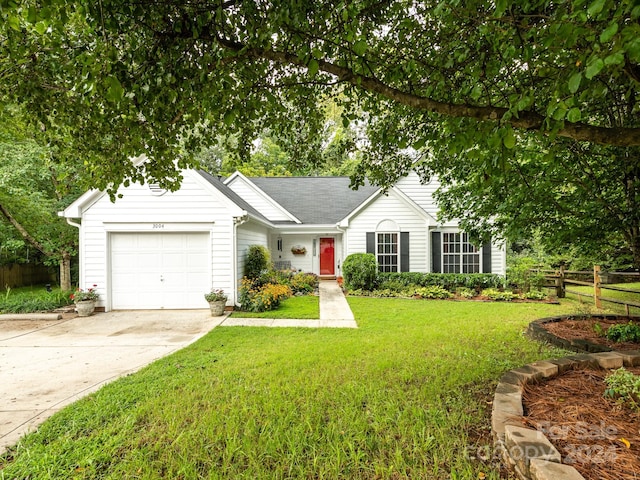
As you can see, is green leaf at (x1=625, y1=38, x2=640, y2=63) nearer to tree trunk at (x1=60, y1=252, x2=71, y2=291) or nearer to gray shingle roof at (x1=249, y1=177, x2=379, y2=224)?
gray shingle roof at (x1=249, y1=177, x2=379, y2=224)

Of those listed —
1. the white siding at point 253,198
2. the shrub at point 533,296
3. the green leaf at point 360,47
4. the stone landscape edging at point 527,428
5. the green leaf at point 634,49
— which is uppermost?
the white siding at point 253,198

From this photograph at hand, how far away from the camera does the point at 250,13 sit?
9.86ft

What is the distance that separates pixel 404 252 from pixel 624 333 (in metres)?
8.07

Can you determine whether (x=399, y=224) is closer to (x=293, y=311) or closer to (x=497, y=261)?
(x=497, y=261)

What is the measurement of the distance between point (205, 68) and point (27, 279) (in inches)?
756

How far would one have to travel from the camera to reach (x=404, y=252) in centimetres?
1318

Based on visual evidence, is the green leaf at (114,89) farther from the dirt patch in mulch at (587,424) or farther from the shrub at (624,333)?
the shrub at (624,333)

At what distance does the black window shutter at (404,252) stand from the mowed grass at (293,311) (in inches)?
170

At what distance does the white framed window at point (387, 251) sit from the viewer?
13.3m

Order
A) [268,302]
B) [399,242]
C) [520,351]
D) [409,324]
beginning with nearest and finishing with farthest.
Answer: [520,351] → [409,324] → [268,302] → [399,242]

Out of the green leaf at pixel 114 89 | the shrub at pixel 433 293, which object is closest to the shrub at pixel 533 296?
the shrub at pixel 433 293

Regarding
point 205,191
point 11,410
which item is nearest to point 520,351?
point 11,410

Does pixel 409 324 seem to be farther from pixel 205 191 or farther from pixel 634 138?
pixel 205 191

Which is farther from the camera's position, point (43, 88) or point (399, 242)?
point (399, 242)
